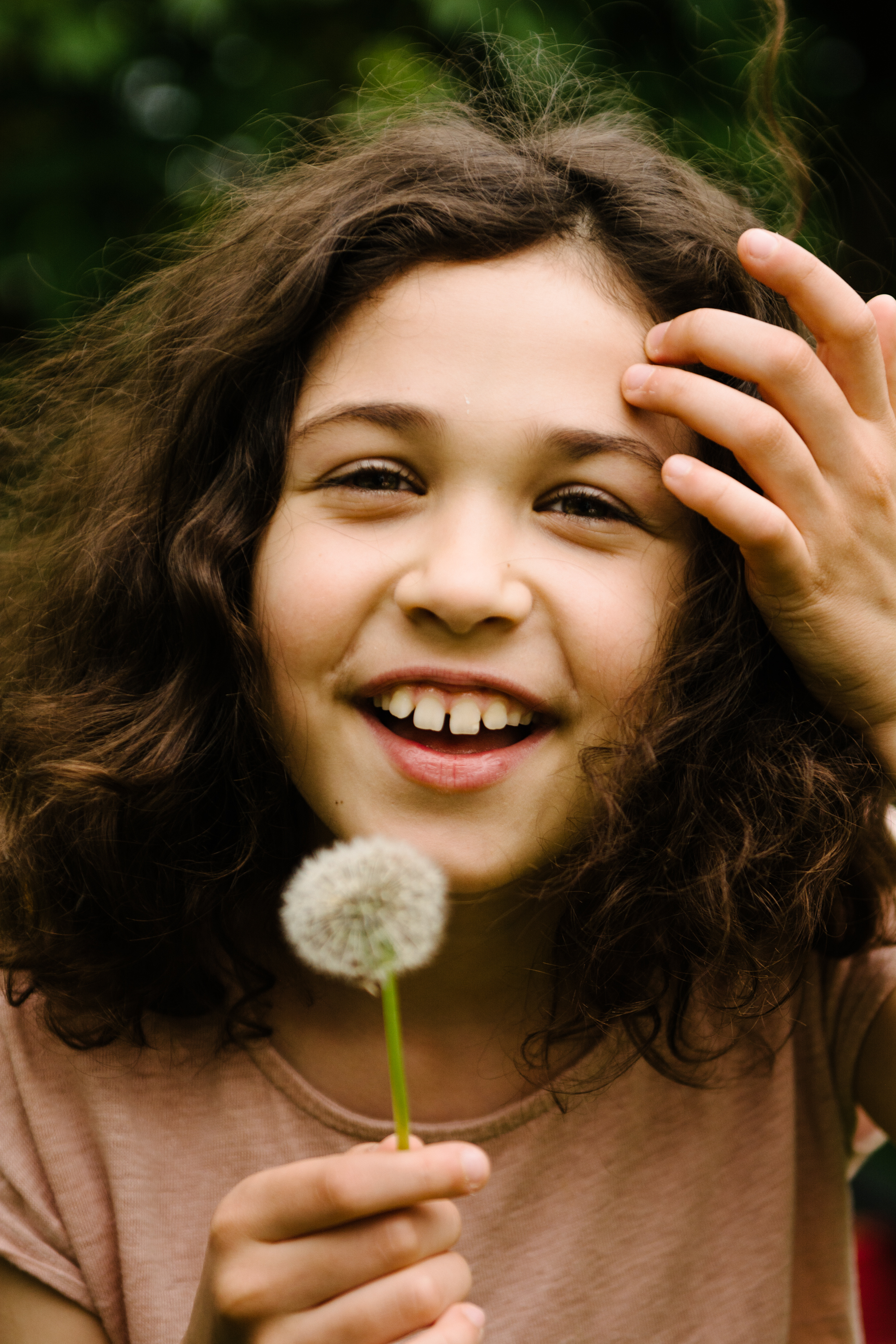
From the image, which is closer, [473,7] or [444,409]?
[444,409]

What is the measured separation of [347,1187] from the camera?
0.87 meters

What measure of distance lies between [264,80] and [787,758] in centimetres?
197

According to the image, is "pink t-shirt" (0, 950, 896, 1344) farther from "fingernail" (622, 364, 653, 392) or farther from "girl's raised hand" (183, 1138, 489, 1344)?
"fingernail" (622, 364, 653, 392)

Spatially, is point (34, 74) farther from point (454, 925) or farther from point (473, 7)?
point (454, 925)

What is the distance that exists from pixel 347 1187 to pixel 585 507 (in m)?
0.76

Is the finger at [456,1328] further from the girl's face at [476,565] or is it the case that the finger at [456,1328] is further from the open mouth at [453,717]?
the open mouth at [453,717]

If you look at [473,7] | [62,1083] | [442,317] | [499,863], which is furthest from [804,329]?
[62,1083]

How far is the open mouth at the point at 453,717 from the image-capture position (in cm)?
122

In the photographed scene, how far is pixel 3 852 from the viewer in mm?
1543

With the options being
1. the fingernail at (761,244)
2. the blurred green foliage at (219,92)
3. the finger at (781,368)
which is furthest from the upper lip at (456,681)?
the blurred green foliage at (219,92)

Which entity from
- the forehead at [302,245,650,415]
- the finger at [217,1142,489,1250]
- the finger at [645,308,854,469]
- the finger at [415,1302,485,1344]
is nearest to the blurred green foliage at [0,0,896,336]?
the forehead at [302,245,650,415]

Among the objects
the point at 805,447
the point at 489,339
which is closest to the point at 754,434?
the point at 805,447

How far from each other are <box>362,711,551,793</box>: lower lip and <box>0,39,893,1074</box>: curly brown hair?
11cm

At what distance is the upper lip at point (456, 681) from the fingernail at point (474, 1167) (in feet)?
1.64
